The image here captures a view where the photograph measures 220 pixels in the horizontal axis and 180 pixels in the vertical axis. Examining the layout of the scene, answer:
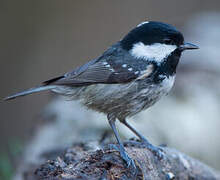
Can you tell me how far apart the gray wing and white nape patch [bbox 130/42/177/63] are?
0.15m

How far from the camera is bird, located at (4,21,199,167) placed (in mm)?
3395

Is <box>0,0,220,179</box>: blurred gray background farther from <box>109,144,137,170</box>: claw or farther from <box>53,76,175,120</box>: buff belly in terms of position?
<box>109,144,137,170</box>: claw

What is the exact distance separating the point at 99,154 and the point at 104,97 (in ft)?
2.95

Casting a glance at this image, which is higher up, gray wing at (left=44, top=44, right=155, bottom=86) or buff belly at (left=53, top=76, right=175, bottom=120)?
gray wing at (left=44, top=44, right=155, bottom=86)

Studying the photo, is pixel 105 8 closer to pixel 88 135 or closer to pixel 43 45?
pixel 43 45

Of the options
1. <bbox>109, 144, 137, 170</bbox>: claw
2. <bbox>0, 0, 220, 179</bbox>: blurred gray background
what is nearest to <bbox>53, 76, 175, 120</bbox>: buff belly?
<bbox>109, 144, 137, 170</bbox>: claw

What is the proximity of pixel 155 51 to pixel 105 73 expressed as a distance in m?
0.48

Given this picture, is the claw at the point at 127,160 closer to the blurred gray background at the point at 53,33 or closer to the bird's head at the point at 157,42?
the bird's head at the point at 157,42

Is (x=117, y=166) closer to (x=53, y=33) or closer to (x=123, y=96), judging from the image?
(x=123, y=96)

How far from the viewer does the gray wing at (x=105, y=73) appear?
3443mm

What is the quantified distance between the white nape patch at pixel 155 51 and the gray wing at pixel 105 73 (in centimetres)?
15

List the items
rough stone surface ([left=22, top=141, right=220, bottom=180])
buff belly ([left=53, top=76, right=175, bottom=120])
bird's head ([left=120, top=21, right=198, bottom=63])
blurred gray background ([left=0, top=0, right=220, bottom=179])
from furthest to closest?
blurred gray background ([left=0, top=0, right=220, bottom=179])
bird's head ([left=120, top=21, right=198, bottom=63])
buff belly ([left=53, top=76, right=175, bottom=120])
rough stone surface ([left=22, top=141, right=220, bottom=180])

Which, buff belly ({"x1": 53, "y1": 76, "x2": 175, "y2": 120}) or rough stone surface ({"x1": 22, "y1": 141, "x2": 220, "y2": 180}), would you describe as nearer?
rough stone surface ({"x1": 22, "y1": 141, "x2": 220, "y2": 180})

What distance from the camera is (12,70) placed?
8211mm
